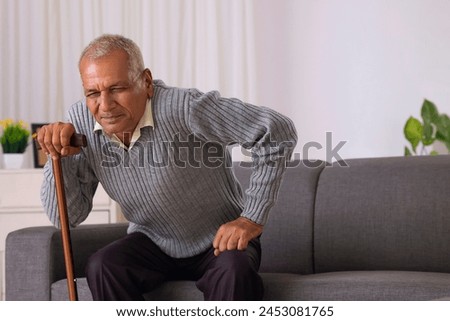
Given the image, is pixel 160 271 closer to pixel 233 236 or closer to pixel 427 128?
pixel 233 236

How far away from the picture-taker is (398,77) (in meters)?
4.68

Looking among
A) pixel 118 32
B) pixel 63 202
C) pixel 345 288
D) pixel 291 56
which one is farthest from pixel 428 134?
pixel 63 202

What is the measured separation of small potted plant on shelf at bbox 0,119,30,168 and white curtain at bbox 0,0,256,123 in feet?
1.29

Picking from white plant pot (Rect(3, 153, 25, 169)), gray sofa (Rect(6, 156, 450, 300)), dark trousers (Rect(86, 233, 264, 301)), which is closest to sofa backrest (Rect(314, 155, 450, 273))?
gray sofa (Rect(6, 156, 450, 300))

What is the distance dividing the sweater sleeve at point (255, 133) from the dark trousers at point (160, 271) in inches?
5.8

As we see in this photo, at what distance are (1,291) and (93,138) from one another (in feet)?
6.10

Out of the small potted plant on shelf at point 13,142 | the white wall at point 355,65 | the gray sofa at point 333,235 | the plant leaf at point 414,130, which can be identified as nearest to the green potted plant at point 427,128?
the plant leaf at point 414,130

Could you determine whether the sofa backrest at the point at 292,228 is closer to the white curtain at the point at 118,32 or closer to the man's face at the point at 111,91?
the man's face at the point at 111,91

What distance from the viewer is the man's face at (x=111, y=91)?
2234 mm

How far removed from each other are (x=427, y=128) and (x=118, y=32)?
1669 mm

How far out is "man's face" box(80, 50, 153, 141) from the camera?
2234 mm
